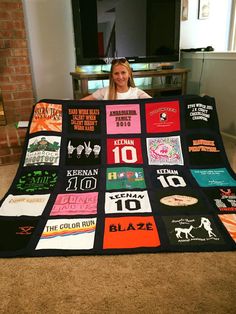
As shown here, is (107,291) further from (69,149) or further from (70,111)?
(70,111)

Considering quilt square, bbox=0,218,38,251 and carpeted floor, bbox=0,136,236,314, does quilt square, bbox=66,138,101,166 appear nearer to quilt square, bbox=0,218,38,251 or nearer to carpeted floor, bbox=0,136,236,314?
quilt square, bbox=0,218,38,251

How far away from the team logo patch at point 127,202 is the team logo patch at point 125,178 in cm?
7

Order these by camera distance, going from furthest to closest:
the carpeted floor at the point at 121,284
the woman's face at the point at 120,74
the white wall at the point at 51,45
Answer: the white wall at the point at 51,45, the woman's face at the point at 120,74, the carpeted floor at the point at 121,284

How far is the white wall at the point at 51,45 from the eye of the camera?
9.67 feet

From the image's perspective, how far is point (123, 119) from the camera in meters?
2.03

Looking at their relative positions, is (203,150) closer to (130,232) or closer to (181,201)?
(181,201)

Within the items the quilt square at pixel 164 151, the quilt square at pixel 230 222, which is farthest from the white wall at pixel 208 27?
the quilt square at pixel 230 222

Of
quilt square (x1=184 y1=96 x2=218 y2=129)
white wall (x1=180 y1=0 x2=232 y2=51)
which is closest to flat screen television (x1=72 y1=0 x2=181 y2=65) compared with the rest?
white wall (x1=180 y1=0 x2=232 y2=51)

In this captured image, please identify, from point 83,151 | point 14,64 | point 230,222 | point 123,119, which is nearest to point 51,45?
point 14,64

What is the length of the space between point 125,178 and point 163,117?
0.56m

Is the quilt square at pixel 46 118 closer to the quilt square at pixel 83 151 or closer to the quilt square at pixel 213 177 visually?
the quilt square at pixel 83 151

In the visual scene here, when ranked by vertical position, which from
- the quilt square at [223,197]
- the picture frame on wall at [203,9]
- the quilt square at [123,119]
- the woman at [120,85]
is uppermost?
the picture frame on wall at [203,9]

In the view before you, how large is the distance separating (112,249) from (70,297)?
0.87 feet

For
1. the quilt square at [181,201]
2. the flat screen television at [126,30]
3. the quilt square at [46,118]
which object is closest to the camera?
the quilt square at [181,201]
